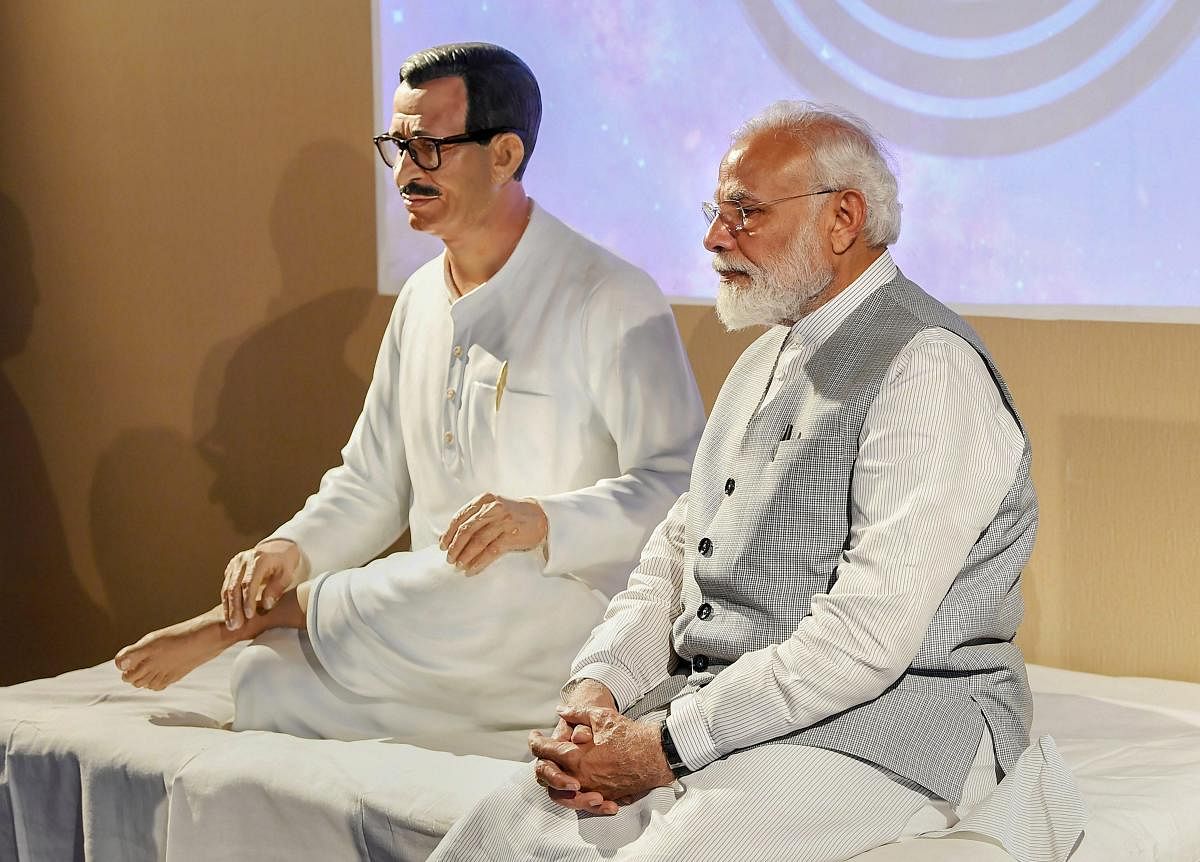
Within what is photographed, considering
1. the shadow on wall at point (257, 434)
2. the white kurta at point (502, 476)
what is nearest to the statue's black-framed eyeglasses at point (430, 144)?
the white kurta at point (502, 476)

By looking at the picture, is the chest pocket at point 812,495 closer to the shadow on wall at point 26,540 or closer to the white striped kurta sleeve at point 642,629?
the white striped kurta sleeve at point 642,629

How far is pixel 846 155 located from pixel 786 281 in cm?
19

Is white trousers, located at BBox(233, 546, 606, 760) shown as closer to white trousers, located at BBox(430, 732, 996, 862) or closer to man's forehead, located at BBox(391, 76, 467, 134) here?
white trousers, located at BBox(430, 732, 996, 862)

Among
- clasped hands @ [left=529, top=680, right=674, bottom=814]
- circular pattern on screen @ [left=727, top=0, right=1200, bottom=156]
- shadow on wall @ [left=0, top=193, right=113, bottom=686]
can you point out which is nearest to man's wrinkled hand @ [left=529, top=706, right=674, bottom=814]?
clasped hands @ [left=529, top=680, right=674, bottom=814]

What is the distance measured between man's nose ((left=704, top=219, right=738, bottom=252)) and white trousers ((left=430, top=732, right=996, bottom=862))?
71 centimetres

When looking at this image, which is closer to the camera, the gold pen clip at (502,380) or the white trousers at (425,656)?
the white trousers at (425,656)

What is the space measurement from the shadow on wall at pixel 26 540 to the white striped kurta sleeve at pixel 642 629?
→ 2951 mm

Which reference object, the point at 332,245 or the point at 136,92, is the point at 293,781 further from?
the point at 136,92

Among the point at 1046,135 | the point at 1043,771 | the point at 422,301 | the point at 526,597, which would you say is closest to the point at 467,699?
the point at 526,597

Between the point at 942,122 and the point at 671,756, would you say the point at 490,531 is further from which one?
the point at 942,122

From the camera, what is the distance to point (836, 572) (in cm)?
198

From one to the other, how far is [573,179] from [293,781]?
1.75 m

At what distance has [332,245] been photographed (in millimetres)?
4141

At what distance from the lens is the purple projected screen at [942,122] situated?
2842 mm
